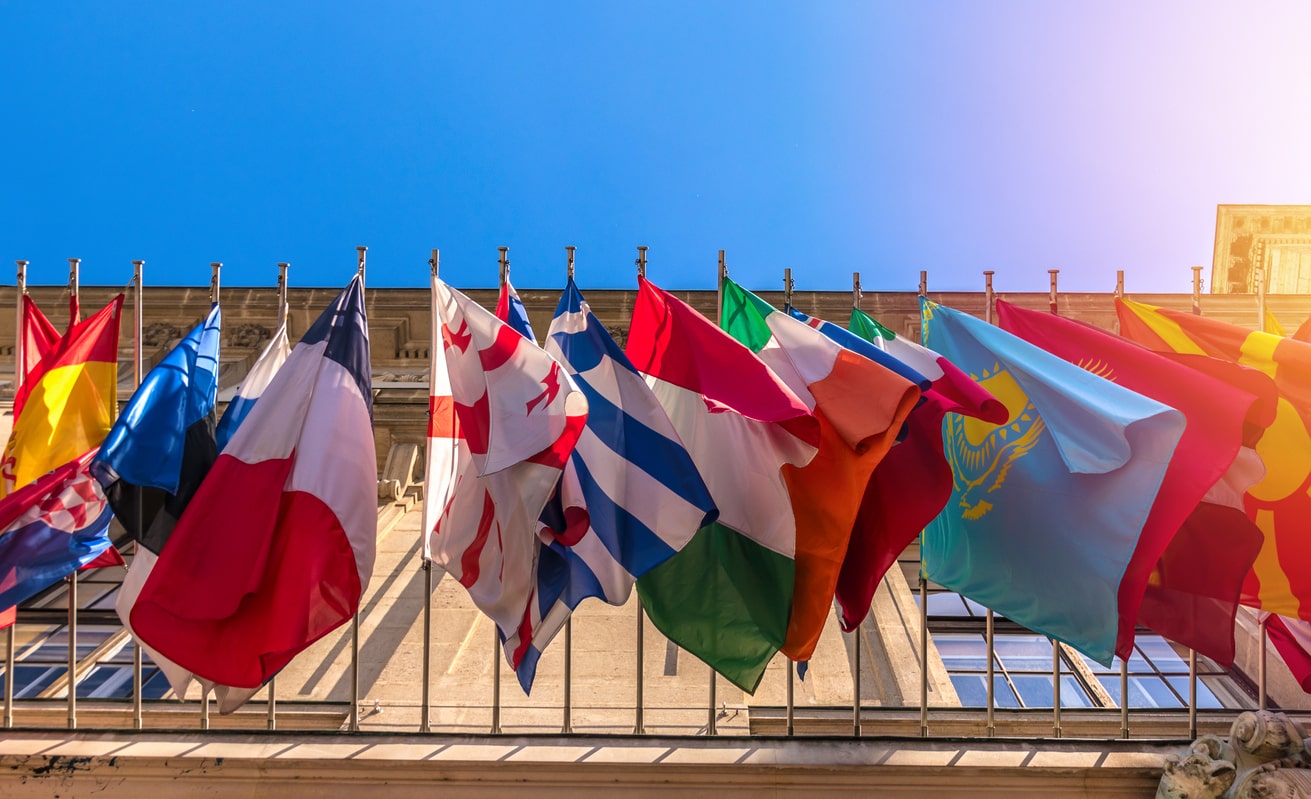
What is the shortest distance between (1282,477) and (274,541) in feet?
26.4

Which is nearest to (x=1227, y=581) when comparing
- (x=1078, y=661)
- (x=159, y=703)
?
(x=1078, y=661)

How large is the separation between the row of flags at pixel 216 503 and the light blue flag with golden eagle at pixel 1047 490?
4844 millimetres

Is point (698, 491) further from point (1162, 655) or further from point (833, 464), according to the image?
point (1162, 655)

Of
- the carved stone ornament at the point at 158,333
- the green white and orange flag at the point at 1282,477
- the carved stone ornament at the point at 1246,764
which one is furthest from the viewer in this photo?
the carved stone ornament at the point at 158,333

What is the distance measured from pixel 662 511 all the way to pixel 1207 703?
6.77 m

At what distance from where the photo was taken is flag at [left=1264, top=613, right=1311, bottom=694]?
8.00 m

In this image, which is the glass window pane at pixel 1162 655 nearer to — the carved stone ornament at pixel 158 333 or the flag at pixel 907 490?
the flag at pixel 907 490

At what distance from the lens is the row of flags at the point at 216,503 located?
22.1ft

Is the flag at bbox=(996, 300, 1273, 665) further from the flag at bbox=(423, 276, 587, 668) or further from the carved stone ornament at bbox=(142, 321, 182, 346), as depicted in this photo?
the carved stone ornament at bbox=(142, 321, 182, 346)

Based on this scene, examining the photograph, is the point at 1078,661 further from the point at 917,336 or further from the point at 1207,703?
the point at 917,336

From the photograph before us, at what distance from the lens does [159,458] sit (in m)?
7.27

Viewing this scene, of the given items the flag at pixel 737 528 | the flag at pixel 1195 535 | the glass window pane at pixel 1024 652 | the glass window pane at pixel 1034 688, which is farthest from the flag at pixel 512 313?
the glass window pane at pixel 1024 652

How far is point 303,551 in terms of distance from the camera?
696cm

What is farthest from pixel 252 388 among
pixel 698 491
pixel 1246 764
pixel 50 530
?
pixel 1246 764
